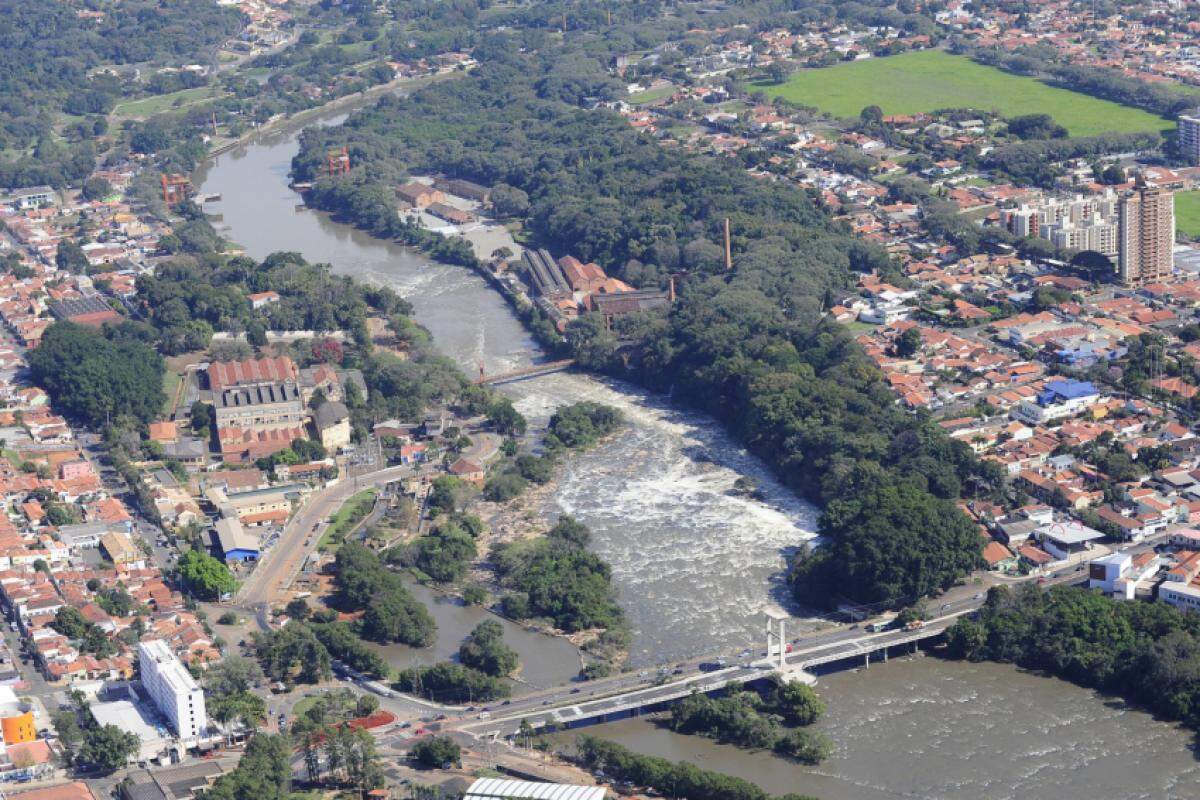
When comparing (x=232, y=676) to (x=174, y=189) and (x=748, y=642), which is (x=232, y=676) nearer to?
(x=748, y=642)

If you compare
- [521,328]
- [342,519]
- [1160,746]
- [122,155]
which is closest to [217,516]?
[342,519]

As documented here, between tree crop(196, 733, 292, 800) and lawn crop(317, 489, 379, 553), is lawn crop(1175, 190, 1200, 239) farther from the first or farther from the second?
tree crop(196, 733, 292, 800)

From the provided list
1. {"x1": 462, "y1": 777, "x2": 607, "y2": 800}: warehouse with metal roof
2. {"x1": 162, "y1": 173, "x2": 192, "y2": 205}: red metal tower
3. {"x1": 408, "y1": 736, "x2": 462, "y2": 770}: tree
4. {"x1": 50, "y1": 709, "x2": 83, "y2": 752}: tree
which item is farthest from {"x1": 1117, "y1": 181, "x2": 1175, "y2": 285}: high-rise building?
{"x1": 162, "y1": 173, "x2": 192, "y2": 205}: red metal tower

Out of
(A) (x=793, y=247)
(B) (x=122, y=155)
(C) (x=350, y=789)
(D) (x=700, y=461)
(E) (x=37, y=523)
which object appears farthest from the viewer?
(B) (x=122, y=155)

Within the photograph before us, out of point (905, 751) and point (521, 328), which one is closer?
point (905, 751)

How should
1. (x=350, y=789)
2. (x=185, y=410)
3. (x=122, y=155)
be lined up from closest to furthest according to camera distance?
(x=350, y=789), (x=185, y=410), (x=122, y=155)

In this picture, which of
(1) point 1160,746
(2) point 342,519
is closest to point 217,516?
(2) point 342,519

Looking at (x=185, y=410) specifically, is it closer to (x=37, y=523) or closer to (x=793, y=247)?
(x=37, y=523)
